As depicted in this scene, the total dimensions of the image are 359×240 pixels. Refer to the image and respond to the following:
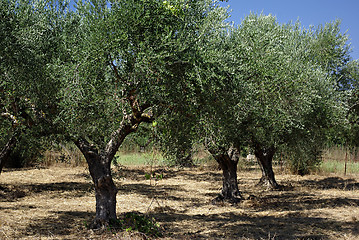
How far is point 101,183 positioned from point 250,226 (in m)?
4.07

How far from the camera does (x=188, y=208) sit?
501 inches

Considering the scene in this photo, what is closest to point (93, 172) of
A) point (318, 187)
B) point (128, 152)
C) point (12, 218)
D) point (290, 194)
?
point (12, 218)

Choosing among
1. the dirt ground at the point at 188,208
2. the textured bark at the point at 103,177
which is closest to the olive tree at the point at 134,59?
the textured bark at the point at 103,177

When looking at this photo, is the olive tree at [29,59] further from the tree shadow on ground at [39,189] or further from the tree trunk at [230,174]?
the tree trunk at [230,174]

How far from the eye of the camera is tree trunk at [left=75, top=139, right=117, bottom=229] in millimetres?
8391

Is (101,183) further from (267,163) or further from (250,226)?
(267,163)

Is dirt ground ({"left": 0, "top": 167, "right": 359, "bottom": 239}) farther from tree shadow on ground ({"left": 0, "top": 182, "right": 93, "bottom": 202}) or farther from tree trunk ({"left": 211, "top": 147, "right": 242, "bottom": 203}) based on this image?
tree trunk ({"left": 211, "top": 147, "right": 242, "bottom": 203})

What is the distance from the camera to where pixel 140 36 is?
664 centimetres

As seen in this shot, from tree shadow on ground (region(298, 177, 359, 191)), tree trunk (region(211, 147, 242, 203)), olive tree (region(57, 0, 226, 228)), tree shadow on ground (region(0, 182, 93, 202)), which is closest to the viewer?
olive tree (region(57, 0, 226, 228))

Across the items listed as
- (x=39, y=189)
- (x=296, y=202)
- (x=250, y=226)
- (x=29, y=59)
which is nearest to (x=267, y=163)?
(x=296, y=202)

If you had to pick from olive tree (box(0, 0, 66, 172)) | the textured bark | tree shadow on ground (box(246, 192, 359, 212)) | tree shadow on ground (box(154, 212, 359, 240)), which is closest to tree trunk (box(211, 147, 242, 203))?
tree shadow on ground (box(246, 192, 359, 212))

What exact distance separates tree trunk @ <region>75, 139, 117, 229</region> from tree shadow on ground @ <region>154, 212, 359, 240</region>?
159cm

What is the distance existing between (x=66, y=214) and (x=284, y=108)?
6.93 m

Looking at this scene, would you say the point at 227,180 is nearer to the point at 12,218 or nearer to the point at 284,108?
the point at 284,108
